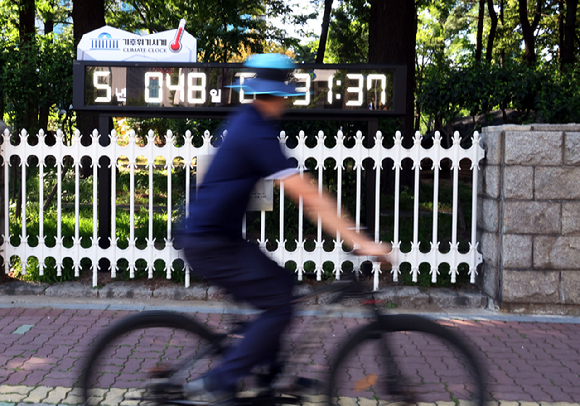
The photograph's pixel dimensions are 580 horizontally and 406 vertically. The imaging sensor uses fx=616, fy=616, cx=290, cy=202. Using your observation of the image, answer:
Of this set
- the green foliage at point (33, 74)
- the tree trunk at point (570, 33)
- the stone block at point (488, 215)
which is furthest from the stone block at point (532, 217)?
the tree trunk at point (570, 33)

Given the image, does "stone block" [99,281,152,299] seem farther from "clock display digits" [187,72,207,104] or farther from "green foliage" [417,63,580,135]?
"green foliage" [417,63,580,135]

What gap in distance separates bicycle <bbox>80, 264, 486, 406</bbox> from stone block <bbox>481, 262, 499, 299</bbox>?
11.1 feet

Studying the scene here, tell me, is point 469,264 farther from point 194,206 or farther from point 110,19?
point 110,19

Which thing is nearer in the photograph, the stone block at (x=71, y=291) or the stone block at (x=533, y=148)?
the stone block at (x=533, y=148)

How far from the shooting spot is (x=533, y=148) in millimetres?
6027

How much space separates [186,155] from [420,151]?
7.95 feet

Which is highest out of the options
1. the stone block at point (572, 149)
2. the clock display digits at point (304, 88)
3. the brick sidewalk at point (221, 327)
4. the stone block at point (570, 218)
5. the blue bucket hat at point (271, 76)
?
the clock display digits at point (304, 88)

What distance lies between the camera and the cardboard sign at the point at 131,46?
21.6ft

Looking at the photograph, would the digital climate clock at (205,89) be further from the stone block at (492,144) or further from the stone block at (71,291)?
the stone block at (71,291)

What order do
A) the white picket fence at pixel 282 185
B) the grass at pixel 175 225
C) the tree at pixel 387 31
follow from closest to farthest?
1. the white picket fence at pixel 282 185
2. the grass at pixel 175 225
3. the tree at pixel 387 31

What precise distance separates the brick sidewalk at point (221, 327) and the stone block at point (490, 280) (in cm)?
41

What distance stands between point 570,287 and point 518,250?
2.09ft

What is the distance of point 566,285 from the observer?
6.11 meters

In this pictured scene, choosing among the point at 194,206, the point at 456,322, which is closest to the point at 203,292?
the point at 456,322
